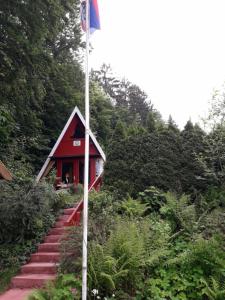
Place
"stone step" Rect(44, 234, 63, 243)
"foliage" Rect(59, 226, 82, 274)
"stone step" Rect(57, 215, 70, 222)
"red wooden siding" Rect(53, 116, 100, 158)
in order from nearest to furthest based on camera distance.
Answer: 1. "foliage" Rect(59, 226, 82, 274)
2. "stone step" Rect(44, 234, 63, 243)
3. "stone step" Rect(57, 215, 70, 222)
4. "red wooden siding" Rect(53, 116, 100, 158)

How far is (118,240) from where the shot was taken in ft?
29.5

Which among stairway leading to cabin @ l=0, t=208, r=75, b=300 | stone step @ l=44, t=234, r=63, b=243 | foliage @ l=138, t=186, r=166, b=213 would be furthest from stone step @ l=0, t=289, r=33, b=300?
foliage @ l=138, t=186, r=166, b=213

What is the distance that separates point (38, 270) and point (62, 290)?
3.00 meters

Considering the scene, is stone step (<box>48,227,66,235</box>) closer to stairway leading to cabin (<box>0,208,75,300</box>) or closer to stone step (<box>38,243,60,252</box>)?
stairway leading to cabin (<box>0,208,75,300</box>)

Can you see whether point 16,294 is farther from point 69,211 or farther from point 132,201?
point 69,211

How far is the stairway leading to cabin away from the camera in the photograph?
10.2 metres

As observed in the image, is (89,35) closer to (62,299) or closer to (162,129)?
(62,299)

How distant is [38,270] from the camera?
11.1 meters

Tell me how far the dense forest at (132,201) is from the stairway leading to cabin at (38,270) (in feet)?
0.84

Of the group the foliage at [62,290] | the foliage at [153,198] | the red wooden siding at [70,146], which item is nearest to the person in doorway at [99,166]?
the red wooden siding at [70,146]

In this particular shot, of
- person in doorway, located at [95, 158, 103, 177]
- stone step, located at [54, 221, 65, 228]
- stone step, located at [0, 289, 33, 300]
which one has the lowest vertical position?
stone step, located at [0, 289, 33, 300]

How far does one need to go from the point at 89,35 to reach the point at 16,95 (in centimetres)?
988

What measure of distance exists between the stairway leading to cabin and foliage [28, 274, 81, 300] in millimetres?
1224

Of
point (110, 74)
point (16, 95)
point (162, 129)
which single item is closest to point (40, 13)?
point (16, 95)
